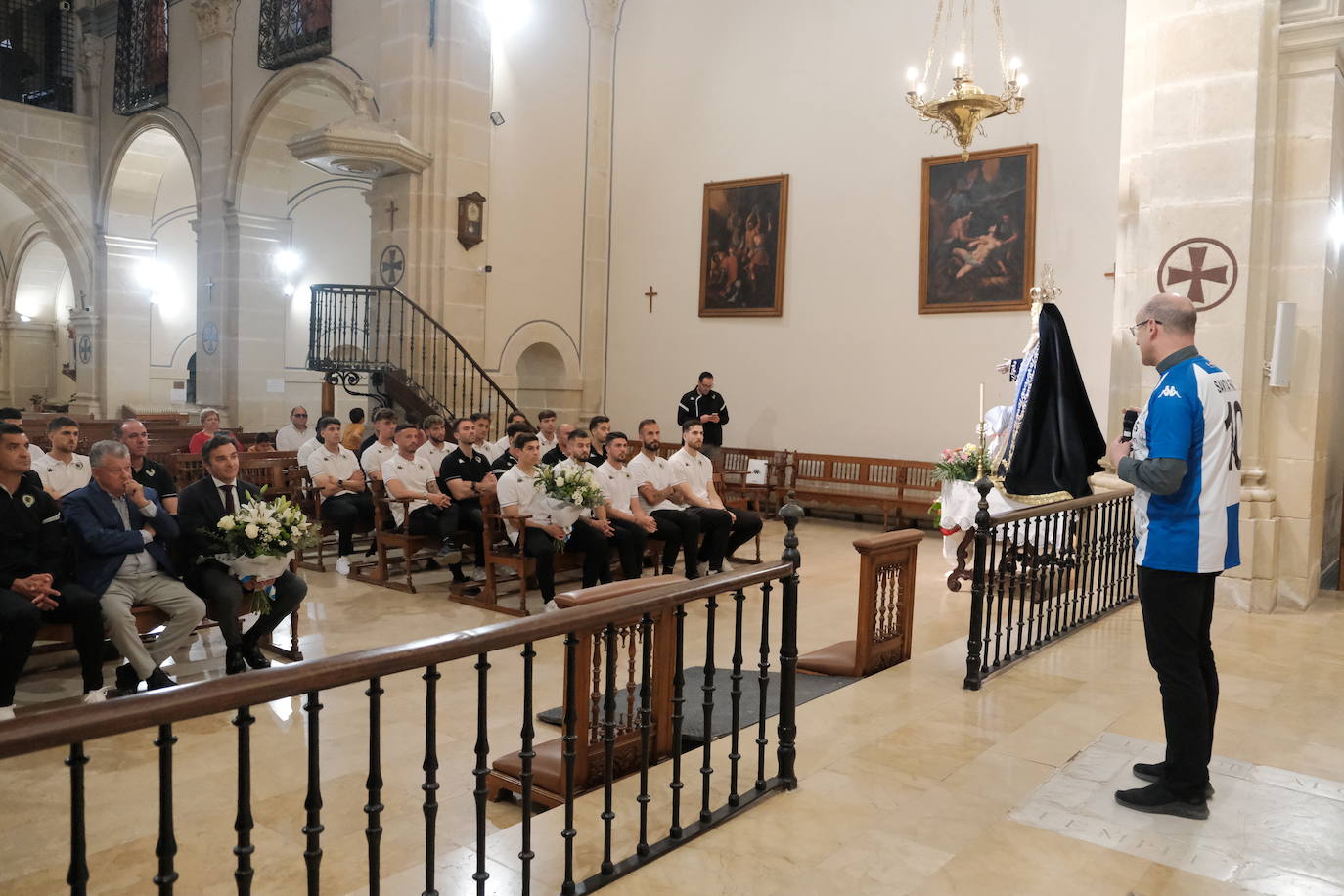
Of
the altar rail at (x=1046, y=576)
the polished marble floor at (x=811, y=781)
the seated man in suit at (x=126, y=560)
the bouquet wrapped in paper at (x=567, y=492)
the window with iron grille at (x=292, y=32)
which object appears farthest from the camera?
the window with iron grille at (x=292, y=32)

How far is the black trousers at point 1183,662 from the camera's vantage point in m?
3.37

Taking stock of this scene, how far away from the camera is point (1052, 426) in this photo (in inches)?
280

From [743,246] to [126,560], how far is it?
900 centimetres

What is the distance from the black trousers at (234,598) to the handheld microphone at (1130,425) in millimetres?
4082

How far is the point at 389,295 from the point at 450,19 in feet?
10.8

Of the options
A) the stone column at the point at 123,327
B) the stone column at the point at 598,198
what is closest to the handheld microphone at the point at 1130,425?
the stone column at the point at 598,198

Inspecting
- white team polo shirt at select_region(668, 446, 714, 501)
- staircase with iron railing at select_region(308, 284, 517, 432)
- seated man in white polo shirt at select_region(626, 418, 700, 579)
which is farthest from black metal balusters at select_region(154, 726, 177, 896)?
staircase with iron railing at select_region(308, 284, 517, 432)

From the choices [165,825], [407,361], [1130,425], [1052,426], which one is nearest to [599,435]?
[1052,426]

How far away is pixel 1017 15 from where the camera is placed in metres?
10.5

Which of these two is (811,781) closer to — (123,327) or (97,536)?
(97,536)

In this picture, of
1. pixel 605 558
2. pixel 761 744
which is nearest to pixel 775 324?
pixel 605 558

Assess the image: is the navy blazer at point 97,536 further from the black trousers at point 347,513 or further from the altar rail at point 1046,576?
the altar rail at point 1046,576

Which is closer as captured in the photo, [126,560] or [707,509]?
[126,560]

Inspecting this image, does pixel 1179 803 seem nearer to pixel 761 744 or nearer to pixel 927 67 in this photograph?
pixel 761 744
